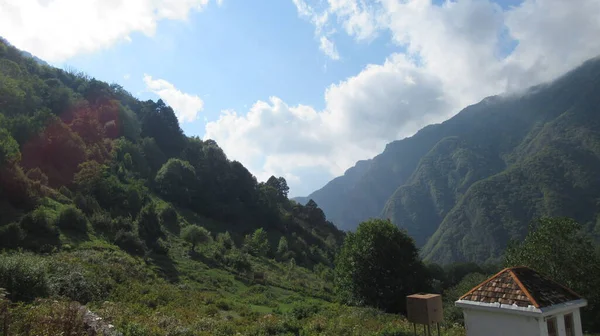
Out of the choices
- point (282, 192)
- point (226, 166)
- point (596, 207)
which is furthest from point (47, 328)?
point (596, 207)

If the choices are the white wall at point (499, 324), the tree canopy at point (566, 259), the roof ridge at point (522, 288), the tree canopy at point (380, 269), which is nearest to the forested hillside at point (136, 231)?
the tree canopy at point (380, 269)

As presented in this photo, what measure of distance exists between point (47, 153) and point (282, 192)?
61856mm

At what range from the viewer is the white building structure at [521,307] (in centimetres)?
932

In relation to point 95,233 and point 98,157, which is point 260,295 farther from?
point 98,157

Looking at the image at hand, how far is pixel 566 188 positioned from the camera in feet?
300

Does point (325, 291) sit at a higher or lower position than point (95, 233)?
lower

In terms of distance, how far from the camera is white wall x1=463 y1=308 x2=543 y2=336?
925cm

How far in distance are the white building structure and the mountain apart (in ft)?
270

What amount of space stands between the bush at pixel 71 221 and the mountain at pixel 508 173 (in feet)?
267

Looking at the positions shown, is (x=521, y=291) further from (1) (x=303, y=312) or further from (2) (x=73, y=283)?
(2) (x=73, y=283)

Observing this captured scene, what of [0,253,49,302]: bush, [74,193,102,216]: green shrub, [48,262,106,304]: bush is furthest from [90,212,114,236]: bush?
[0,253,49,302]: bush

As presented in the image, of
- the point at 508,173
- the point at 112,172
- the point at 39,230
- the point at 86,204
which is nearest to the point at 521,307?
the point at 39,230

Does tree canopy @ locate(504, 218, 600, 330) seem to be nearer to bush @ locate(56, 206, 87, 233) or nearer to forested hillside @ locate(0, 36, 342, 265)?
forested hillside @ locate(0, 36, 342, 265)

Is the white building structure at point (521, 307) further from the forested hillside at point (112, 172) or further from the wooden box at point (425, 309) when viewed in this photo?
the forested hillside at point (112, 172)
